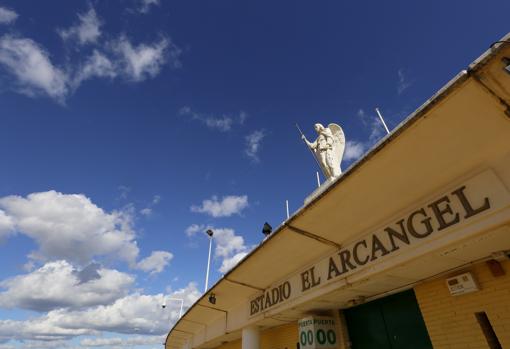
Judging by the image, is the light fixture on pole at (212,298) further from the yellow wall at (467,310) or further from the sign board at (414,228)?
the yellow wall at (467,310)

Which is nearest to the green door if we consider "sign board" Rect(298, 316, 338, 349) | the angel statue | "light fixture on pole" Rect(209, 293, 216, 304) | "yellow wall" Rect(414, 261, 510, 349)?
"yellow wall" Rect(414, 261, 510, 349)

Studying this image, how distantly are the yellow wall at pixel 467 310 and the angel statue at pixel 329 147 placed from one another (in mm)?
4773

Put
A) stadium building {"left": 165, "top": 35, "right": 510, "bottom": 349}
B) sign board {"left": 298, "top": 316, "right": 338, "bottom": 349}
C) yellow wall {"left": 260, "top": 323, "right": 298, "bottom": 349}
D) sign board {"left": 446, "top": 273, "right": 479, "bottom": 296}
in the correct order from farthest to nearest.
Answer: yellow wall {"left": 260, "top": 323, "right": 298, "bottom": 349} < sign board {"left": 298, "top": 316, "right": 338, "bottom": 349} < sign board {"left": 446, "top": 273, "right": 479, "bottom": 296} < stadium building {"left": 165, "top": 35, "right": 510, "bottom": 349}

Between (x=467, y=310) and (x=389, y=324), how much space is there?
166 cm

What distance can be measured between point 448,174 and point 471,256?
1390 millimetres

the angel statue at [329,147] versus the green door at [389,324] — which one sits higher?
the angel statue at [329,147]

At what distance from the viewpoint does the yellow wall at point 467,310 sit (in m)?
3.97

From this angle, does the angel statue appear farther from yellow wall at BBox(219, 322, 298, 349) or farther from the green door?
yellow wall at BBox(219, 322, 298, 349)

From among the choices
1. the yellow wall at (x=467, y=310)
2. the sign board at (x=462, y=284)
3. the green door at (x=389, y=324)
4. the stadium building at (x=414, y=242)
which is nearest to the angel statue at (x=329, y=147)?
the green door at (x=389, y=324)

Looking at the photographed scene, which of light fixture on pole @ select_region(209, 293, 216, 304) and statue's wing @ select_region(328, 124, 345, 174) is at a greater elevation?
statue's wing @ select_region(328, 124, 345, 174)

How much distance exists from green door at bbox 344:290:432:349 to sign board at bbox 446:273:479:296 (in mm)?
914

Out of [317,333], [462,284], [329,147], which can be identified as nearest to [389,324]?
[317,333]

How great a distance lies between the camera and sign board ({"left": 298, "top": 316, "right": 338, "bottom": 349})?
5949 mm

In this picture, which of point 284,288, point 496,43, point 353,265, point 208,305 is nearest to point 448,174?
point 496,43
